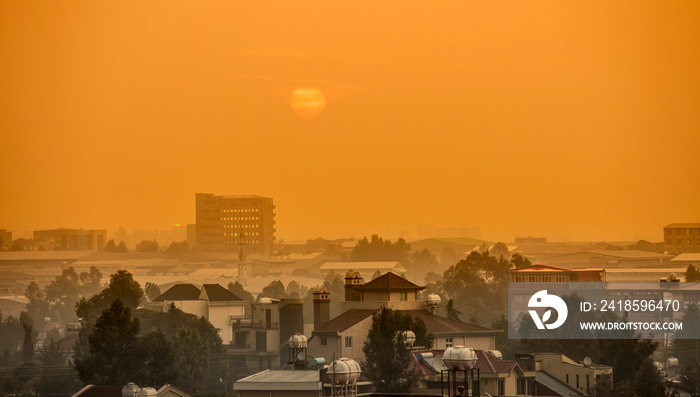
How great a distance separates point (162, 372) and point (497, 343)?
61.0 feet

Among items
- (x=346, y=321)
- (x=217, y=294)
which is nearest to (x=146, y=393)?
(x=346, y=321)

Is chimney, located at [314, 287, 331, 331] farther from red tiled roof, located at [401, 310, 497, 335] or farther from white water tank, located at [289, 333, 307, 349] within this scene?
white water tank, located at [289, 333, 307, 349]

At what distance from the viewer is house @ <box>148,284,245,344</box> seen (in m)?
114

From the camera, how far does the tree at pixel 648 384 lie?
49359 millimetres

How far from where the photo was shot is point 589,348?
6334 centimetres

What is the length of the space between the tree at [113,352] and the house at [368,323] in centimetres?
794

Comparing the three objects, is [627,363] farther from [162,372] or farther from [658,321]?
[658,321]

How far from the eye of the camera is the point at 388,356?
53281 millimetres

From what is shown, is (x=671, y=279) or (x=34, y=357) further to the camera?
(x=671, y=279)

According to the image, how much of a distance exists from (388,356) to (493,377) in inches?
257

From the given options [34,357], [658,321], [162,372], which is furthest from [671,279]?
[162,372]

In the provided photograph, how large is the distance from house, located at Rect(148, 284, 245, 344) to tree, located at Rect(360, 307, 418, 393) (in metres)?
54.3

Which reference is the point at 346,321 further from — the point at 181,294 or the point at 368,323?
the point at 181,294

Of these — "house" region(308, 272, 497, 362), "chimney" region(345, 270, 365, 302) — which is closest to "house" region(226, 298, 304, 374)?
"chimney" region(345, 270, 365, 302)
